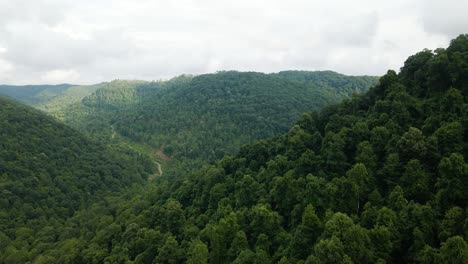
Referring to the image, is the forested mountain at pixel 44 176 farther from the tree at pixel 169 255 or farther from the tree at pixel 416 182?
the tree at pixel 416 182

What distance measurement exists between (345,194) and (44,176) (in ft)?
315

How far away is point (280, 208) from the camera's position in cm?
4647

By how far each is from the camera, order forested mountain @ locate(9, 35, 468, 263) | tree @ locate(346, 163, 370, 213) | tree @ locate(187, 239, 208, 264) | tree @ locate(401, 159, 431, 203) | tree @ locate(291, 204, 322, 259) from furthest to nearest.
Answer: tree @ locate(187, 239, 208, 264)
tree @ locate(346, 163, 370, 213)
tree @ locate(401, 159, 431, 203)
tree @ locate(291, 204, 322, 259)
forested mountain @ locate(9, 35, 468, 263)

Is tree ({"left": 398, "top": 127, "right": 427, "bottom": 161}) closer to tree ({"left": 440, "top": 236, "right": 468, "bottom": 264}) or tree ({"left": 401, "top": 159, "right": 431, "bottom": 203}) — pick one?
tree ({"left": 401, "top": 159, "right": 431, "bottom": 203})

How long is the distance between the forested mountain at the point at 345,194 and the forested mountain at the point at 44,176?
60.7ft

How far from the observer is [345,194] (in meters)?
39.7

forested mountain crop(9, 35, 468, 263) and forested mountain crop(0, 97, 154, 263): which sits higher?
forested mountain crop(9, 35, 468, 263)

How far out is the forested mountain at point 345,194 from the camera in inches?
1247

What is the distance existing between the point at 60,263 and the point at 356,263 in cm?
5030

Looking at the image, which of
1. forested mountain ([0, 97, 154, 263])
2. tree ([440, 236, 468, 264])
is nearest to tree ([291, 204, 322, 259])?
tree ([440, 236, 468, 264])

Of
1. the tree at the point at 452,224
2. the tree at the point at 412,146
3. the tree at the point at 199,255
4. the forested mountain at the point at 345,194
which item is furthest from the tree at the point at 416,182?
the tree at the point at 199,255

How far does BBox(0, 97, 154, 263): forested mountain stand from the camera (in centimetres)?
8312

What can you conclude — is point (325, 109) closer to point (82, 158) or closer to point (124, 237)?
point (124, 237)

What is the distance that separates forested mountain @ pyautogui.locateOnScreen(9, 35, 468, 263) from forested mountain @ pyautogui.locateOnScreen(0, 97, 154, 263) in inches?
729
